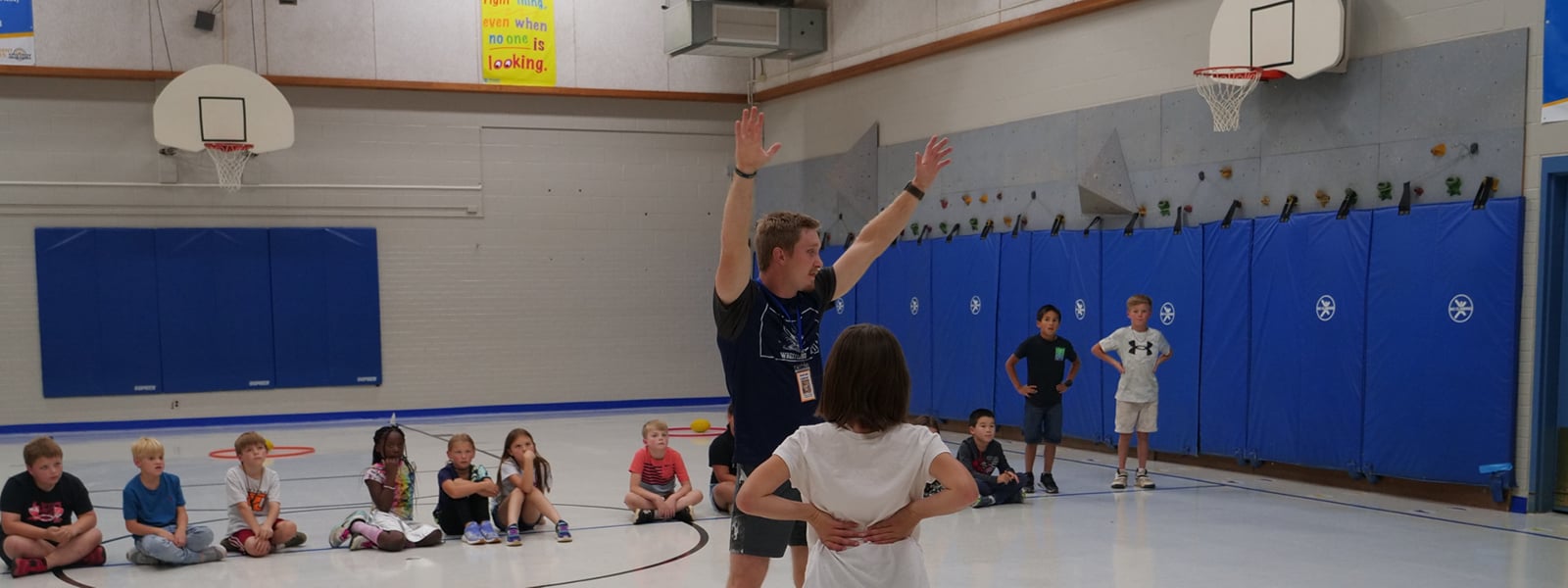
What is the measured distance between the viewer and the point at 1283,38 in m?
10.8

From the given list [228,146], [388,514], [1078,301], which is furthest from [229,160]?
[1078,301]

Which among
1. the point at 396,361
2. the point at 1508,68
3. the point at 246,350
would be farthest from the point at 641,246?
the point at 1508,68

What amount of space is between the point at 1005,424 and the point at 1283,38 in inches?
224

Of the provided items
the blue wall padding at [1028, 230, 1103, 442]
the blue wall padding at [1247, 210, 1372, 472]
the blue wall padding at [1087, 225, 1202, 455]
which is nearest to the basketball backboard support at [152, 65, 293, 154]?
the blue wall padding at [1028, 230, 1103, 442]

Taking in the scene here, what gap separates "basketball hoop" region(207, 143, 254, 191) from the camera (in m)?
15.9

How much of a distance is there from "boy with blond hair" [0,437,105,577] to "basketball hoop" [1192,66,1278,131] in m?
9.27

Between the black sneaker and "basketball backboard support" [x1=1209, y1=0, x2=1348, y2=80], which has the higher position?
"basketball backboard support" [x1=1209, y1=0, x2=1348, y2=80]

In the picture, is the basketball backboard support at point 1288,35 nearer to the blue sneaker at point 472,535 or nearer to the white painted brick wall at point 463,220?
the blue sneaker at point 472,535

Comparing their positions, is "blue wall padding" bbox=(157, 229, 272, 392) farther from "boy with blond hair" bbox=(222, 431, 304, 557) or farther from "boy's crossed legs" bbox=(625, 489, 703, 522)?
"boy's crossed legs" bbox=(625, 489, 703, 522)

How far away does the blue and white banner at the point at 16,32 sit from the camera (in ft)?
53.7

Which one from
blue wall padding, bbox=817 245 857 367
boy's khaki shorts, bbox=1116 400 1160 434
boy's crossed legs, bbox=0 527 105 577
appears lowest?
boy's crossed legs, bbox=0 527 105 577

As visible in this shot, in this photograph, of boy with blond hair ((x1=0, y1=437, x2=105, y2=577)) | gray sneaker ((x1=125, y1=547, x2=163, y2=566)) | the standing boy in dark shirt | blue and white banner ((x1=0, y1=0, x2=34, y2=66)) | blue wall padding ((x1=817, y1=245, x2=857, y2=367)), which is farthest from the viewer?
blue wall padding ((x1=817, y1=245, x2=857, y2=367))

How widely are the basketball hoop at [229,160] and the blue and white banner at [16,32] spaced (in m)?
2.48

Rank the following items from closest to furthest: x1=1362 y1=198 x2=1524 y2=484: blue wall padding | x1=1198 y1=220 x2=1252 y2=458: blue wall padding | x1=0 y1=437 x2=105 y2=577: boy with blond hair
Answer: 1. x1=0 y1=437 x2=105 y2=577: boy with blond hair
2. x1=1362 y1=198 x2=1524 y2=484: blue wall padding
3. x1=1198 y1=220 x2=1252 y2=458: blue wall padding
